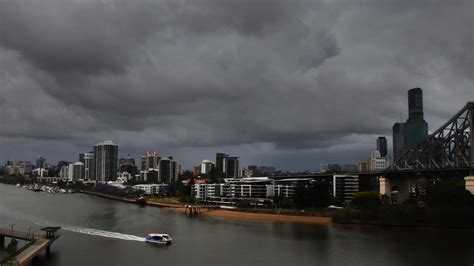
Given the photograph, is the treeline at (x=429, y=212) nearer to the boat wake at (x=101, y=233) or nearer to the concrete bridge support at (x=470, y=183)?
the concrete bridge support at (x=470, y=183)

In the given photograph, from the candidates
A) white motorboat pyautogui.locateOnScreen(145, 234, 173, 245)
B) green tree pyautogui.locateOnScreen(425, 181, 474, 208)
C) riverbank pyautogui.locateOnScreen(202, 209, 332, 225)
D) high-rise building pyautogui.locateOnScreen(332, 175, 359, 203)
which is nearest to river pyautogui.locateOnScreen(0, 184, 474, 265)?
white motorboat pyautogui.locateOnScreen(145, 234, 173, 245)

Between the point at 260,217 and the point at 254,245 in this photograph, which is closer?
the point at 254,245

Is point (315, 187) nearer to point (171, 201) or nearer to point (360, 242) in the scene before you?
point (360, 242)

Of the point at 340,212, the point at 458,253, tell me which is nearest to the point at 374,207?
the point at 340,212

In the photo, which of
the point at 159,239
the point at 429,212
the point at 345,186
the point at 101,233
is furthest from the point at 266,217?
the point at 159,239

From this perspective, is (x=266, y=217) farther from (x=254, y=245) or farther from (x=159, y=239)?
(x=159, y=239)

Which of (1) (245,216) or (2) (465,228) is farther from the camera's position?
(1) (245,216)

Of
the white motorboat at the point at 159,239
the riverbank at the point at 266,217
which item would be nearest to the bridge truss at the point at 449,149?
the riverbank at the point at 266,217
